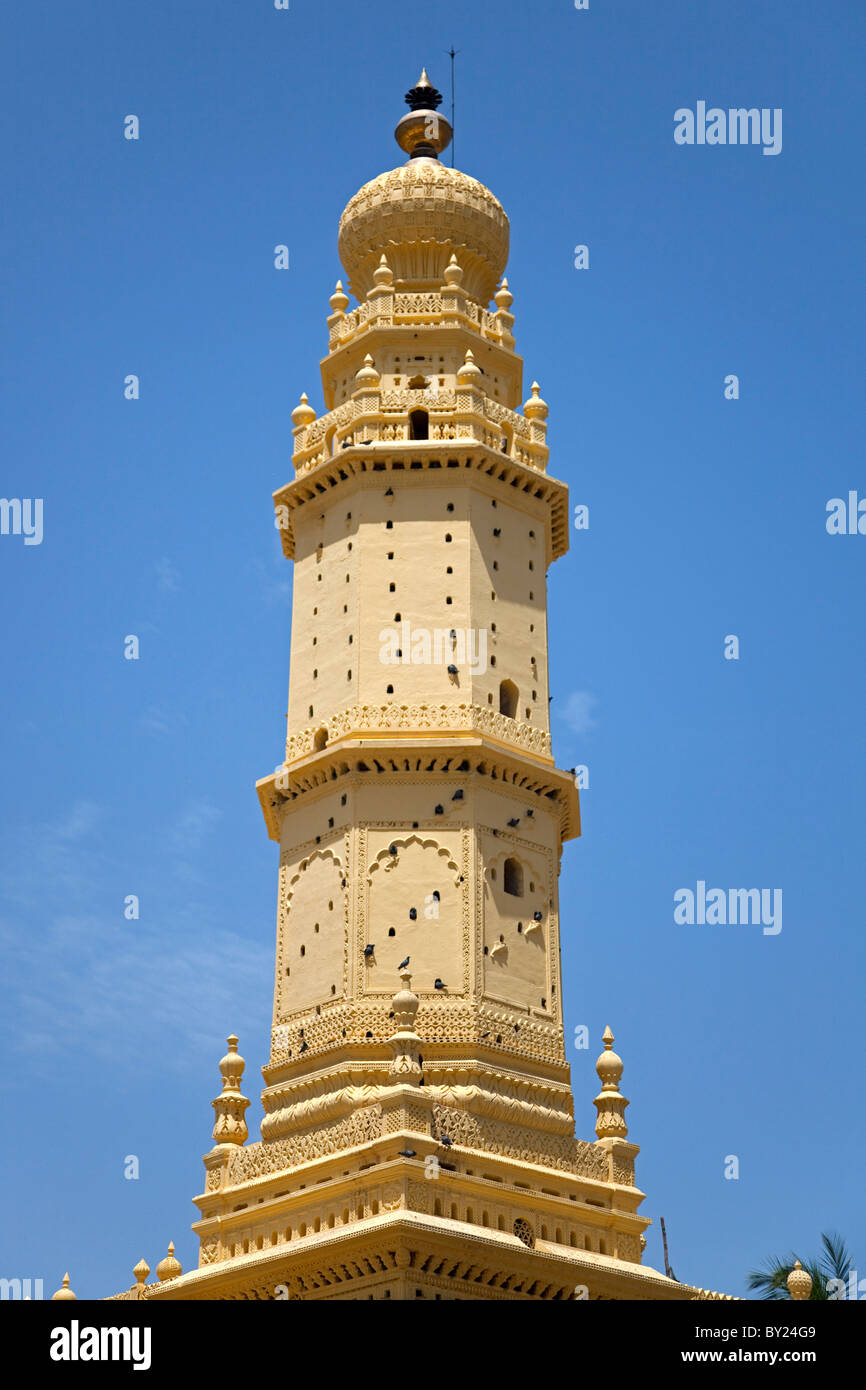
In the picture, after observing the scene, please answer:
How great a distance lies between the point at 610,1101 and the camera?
49406 millimetres

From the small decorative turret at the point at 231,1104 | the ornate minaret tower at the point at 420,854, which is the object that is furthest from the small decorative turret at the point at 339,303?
the small decorative turret at the point at 231,1104

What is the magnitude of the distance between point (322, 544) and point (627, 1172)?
1774 cm

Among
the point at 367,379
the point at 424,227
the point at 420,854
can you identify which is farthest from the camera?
the point at 424,227

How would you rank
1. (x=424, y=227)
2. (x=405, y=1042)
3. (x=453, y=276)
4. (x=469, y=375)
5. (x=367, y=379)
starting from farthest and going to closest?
(x=424, y=227) < (x=453, y=276) < (x=367, y=379) < (x=469, y=375) < (x=405, y=1042)

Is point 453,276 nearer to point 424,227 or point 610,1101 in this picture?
point 424,227

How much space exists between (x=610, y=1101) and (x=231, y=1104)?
9090mm

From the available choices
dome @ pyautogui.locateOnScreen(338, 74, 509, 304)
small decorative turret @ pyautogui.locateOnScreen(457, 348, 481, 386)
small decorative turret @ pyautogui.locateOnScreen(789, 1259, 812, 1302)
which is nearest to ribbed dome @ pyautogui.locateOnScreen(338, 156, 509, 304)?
dome @ pyautogui.locateOnScreen(338, 74, 509, 304)

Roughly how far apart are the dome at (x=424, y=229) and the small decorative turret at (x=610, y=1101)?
71.8 feet

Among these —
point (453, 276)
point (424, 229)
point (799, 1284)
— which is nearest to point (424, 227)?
point (424, 229)

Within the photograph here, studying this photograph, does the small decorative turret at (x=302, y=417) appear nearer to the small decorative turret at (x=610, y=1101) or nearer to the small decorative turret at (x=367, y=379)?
the small decorative turret at (x=367, y=379)

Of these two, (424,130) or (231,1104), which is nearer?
(231,1104)

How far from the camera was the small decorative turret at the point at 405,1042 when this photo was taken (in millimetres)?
44031

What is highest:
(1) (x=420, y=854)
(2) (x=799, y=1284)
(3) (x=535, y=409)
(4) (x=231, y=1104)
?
(3) (x=535, y=409)

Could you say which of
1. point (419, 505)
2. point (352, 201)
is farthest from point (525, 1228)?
point (352, 201)
